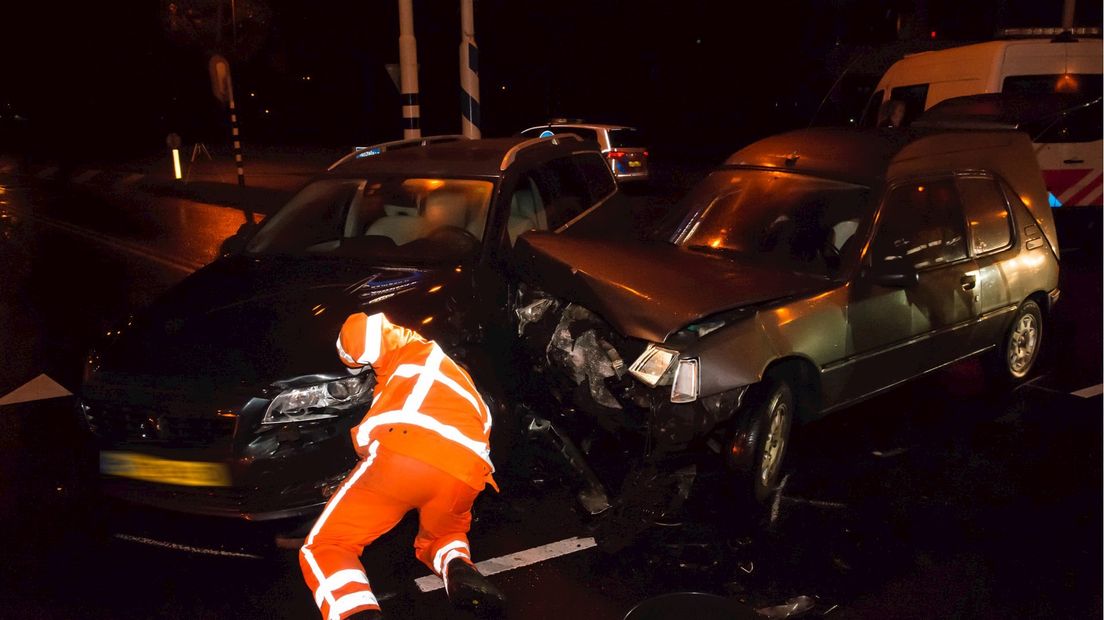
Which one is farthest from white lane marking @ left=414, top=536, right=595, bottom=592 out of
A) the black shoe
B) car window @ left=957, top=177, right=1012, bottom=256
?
car window @ left=957, top=177, right=1012, bottom=256

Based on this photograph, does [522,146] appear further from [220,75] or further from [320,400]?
[220,75]

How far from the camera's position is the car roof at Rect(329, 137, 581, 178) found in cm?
538

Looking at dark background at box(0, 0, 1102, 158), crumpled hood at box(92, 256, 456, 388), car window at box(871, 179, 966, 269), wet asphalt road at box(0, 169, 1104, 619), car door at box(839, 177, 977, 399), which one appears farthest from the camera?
dark background at box(0, 0, 1102, 158)

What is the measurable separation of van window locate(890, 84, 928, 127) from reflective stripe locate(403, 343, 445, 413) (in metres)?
9.71

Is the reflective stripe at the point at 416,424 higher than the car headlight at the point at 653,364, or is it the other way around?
the reflective stripe at the point at 416,424

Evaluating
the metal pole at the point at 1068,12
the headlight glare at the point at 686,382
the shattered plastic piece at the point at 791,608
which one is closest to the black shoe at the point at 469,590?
the shattered plastic piece at the point at 791,608

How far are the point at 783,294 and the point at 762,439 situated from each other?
2.37 ft

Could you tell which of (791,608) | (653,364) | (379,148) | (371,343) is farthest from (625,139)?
(371,343)

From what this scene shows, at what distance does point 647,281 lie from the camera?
4.40 m

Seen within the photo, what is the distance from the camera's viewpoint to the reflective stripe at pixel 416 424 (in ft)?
9.70

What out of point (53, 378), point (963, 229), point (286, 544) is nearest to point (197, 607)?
point (286, 544)

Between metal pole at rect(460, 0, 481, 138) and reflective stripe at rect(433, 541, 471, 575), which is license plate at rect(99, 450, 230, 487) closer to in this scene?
reflective stripe at rect(433, 541, 471, 575)

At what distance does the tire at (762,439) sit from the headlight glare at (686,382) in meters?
0.37

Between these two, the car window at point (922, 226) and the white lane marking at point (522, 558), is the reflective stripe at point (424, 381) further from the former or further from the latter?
the car window at point (922, 226)
